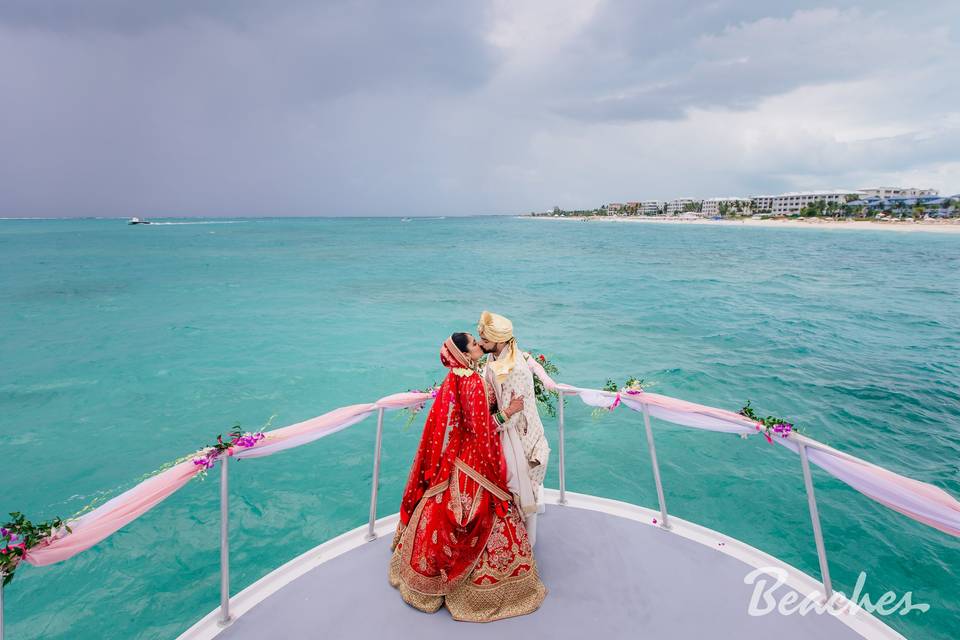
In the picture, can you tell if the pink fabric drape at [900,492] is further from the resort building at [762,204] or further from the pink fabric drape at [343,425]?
the resort building at [762,204]

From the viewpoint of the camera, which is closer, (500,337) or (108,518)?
(108,518)

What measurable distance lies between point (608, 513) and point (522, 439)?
1614 millimetres

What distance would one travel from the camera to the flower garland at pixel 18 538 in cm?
214

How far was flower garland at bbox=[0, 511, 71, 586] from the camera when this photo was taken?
2145 millimetres

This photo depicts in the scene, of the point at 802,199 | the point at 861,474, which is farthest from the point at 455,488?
the point at 802,199

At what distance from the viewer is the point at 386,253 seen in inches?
1959

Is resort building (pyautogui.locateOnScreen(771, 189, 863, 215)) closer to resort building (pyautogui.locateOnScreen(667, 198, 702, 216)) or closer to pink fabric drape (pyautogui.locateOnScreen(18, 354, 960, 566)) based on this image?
resort building (pyautogui.locateOnScreen(667, 198, 702, 216))

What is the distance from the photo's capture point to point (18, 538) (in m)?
2.23

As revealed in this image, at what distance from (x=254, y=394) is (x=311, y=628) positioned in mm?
9960

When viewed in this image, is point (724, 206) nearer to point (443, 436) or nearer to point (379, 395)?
point (379, 395)

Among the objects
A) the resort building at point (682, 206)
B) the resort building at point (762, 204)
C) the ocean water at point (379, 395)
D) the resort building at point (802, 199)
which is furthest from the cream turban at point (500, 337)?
the resort building at point (682, 206)

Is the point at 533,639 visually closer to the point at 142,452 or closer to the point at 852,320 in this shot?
the point at 142,452

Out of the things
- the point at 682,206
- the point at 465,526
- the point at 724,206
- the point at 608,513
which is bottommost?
the point at 608,513

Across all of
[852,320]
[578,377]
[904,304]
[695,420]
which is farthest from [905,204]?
[695,420]
